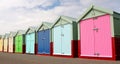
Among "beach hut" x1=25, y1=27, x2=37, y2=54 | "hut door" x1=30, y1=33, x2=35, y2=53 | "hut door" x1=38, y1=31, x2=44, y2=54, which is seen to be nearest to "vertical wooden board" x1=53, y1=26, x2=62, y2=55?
"hut door" x1=38, y1=31, x2=44, y2=54

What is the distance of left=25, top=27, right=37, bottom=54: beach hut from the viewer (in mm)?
34969

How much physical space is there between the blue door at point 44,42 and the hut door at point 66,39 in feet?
15.1

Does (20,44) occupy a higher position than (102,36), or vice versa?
(102,36)

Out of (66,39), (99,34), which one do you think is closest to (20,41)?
(66,39)

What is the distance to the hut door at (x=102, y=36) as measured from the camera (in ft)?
62.4

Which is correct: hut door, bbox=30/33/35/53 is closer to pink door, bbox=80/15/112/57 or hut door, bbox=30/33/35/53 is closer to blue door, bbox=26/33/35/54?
blue door, bbox=26/33/35/54

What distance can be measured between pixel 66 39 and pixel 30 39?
1306cm

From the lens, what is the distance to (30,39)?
36875 millimetres

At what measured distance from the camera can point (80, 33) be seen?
23.1 metres

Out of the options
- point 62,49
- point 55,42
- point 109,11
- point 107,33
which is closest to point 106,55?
point 107,33

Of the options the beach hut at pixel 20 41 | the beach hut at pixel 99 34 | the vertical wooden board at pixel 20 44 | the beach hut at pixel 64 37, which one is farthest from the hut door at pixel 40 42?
the beach hut at pixel 99 34

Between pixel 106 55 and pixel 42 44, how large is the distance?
14234mm

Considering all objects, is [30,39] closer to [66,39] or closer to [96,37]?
[66,39]

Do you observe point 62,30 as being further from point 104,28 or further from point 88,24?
point 104,28
